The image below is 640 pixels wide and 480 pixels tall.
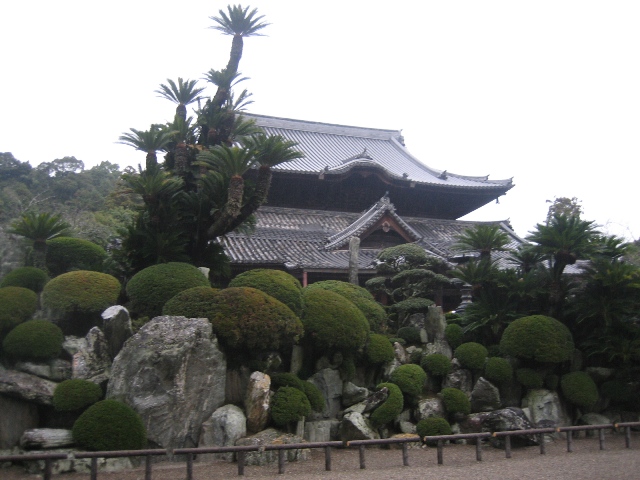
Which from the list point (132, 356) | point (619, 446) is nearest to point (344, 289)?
point (132, 356)

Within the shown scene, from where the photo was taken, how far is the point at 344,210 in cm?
2519

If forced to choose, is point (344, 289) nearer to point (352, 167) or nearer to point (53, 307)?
point (53, 307)

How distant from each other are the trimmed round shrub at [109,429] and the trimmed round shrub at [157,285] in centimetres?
285

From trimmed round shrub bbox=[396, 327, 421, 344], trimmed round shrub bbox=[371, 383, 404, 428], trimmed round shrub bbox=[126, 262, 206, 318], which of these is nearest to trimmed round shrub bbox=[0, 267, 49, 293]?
trimmed round shrub bbox=[126, 262, 206, 318]

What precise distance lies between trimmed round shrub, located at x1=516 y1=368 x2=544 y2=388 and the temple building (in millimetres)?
5609

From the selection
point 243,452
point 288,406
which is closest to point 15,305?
point 243,452

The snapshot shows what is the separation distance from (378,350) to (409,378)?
96cm

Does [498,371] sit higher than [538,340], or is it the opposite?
[538,340]

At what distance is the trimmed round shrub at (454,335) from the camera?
50.2ft

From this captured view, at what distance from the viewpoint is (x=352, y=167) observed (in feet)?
77.0

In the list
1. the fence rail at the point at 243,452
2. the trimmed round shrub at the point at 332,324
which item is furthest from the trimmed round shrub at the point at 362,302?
the fence rail at the point at 243,452

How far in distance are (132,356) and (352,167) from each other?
14550 mm

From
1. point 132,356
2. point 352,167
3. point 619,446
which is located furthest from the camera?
point 352,167

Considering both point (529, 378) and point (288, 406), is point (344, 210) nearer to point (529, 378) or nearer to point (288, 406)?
point (529, 378)
